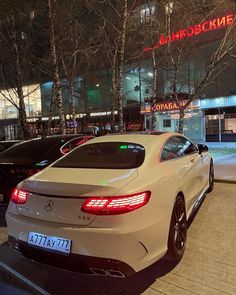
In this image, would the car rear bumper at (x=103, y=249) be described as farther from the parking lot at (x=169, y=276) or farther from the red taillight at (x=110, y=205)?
the parking lot at (x=169, y=276)

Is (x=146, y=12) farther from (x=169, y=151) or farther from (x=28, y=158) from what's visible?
(x=169, y=151)

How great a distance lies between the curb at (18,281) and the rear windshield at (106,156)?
1.39 m

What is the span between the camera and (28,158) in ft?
22.5

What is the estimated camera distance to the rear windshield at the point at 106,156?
4297 millimetres

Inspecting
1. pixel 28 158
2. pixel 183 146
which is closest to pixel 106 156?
pixel 183 146

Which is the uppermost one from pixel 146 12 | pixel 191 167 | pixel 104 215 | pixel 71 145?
pixel 146 12

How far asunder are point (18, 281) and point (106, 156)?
1.83 m

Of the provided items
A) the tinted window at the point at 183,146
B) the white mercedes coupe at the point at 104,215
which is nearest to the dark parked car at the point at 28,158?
the white mercedes coupe at the point at 104,215

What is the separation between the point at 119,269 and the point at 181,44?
1369 cm

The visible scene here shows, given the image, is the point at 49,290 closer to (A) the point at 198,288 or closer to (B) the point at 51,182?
(B) the point at 51,182

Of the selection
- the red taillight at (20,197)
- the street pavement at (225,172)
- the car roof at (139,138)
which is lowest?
the street pavement at (225,172)

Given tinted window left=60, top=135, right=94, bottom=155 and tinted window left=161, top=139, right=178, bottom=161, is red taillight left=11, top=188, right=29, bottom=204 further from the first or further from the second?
tinted window left=60, top=135, right=94, bottom=155

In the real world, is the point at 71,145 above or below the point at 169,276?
above

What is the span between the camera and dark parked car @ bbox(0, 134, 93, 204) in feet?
20.9
